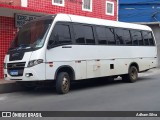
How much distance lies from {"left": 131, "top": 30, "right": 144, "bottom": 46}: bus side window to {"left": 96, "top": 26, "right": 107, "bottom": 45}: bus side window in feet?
8.33

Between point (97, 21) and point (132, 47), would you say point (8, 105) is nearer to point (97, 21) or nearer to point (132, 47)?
point (97, 21)

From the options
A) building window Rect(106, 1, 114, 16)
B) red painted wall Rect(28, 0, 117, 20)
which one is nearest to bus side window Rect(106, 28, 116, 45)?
red painted wall Rect(28, 0, 117, 20)

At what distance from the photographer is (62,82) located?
1265 centimetres

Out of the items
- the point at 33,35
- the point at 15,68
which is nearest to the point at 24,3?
the point at 33,35

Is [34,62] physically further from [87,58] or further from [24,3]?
[24,3]

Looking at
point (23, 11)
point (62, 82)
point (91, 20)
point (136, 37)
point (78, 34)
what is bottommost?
point (62, 82)

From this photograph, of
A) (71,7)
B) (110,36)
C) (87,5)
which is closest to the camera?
(110,36)

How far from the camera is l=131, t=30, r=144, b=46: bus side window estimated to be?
56.7ft

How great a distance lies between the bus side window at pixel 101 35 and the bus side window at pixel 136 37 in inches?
99.9

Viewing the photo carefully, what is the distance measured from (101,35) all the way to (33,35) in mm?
3385

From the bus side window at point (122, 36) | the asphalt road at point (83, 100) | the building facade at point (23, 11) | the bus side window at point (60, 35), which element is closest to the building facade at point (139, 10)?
the building facade at point (23, 11)

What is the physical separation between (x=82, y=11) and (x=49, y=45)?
→ 932 centimetres

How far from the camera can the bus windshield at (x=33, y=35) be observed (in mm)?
12352

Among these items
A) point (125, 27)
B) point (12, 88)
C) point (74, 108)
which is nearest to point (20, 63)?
point (12, 88)
